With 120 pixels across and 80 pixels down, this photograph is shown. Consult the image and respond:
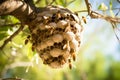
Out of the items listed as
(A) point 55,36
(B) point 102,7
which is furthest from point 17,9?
(B) point 102,7

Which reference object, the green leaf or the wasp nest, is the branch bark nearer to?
the wasp nest

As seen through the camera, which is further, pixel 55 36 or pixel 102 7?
pixel 102 7

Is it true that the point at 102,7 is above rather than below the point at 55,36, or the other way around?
below

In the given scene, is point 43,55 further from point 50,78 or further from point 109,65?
point 109,65

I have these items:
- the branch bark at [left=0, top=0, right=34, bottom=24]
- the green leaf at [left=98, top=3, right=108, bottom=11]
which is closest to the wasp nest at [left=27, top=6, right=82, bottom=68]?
the branch bark at [left=0, top=0, right=34, bottom=24]

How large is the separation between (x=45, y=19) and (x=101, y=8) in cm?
38

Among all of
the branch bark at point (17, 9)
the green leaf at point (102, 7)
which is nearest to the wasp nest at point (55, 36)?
the branch bark at point (17, 9)

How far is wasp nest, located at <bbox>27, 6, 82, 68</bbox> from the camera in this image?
1.38m

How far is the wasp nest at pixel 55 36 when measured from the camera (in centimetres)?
138

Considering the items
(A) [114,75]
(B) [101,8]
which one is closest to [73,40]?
(B) [101,8]

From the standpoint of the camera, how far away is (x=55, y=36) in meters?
1.37

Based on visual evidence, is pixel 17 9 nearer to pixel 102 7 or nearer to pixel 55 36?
pixel 55 36

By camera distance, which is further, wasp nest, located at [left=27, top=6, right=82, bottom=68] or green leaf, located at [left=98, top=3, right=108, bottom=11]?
→ green leaf, located at [left=98, top=3, right=108, bottom=11]

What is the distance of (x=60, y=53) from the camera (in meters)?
1.39
